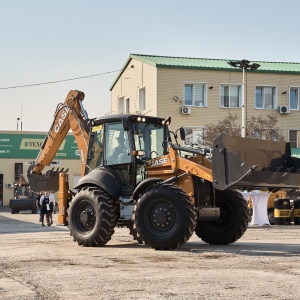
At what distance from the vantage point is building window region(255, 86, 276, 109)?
49500 mm

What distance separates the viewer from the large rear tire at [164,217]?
16.1 metres

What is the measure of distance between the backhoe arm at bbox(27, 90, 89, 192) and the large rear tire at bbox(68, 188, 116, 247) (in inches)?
90.6

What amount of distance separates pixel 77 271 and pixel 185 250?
15.1 ft

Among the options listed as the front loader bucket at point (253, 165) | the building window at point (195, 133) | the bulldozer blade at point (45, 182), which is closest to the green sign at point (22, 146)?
the building window at point (195, 133)

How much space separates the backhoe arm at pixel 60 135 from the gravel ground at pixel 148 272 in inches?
128

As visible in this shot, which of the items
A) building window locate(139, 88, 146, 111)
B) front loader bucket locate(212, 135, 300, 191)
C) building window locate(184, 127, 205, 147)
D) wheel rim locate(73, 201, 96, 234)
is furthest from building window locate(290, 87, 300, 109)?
wheel rim locate(73, 201, 96, 234)

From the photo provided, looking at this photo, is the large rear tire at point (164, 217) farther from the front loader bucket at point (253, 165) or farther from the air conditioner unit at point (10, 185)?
the air conditioner unit at point (10, 185)

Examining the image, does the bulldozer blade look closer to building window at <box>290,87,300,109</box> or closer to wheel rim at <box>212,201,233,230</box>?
wheel rim at <box>212,201,233,230</box>

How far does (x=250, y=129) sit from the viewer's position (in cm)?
4534

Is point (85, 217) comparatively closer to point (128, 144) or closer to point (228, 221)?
point (128, 144)

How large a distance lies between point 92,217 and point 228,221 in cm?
335

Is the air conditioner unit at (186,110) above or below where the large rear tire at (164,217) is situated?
above

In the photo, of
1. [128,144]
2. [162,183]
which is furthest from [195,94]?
[162,183]

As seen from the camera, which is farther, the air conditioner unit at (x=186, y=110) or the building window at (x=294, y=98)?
the building window at (x=294, y=98)
